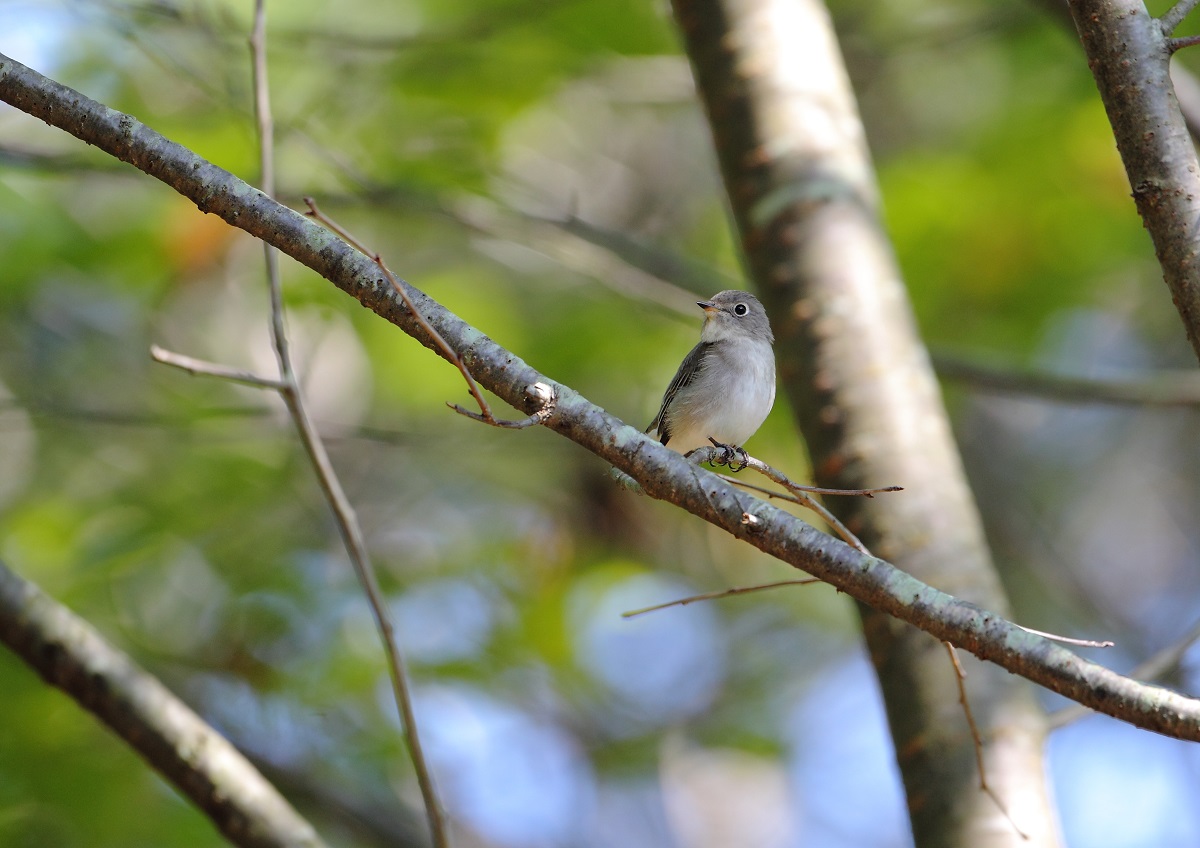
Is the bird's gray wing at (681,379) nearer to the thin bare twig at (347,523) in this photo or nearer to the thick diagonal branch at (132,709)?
the thin bare twig at (347,523)

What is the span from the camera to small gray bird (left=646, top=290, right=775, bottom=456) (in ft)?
16.0

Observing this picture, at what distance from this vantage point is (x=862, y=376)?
4.27m

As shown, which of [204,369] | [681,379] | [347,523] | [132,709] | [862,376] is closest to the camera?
[204,369]

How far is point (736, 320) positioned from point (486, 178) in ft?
5.16

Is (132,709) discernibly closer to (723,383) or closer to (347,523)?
(347,523)

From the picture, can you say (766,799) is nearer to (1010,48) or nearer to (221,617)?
(221,617)

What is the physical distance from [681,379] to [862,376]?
126 cm

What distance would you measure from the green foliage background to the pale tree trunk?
107 cm

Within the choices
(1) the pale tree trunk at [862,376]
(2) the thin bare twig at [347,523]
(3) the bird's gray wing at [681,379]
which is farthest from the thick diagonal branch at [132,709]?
(3) the bird's gray wing at [681,379]

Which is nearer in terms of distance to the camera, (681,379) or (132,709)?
(132,709)

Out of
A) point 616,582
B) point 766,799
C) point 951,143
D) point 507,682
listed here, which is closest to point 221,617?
point 507,682

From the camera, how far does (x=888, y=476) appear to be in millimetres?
4098

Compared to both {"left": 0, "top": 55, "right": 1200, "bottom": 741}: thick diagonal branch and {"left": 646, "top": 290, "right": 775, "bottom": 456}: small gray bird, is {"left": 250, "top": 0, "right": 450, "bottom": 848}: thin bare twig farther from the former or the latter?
{"left": 646, "top": 290, "right": 775, "bottom": 456}: small gray bird

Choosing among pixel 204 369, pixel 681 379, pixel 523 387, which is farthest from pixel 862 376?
pixel 204 369
